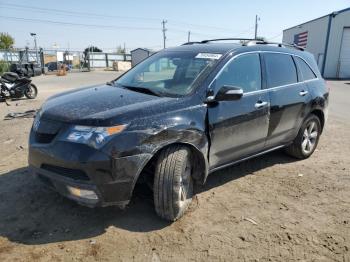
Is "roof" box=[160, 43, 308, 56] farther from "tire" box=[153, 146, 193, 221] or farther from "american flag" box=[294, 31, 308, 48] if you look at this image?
"american flag" box=[294, 31, 308, 48]

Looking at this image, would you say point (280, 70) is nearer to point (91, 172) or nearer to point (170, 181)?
point (170, 181)

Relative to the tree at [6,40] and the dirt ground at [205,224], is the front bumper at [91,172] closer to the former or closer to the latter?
the dirt ground at [205,224]

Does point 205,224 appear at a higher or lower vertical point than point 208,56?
lower

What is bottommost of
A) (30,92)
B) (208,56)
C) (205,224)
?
(205,224)

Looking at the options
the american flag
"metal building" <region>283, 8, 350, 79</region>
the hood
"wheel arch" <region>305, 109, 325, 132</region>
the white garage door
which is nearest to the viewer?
the hood

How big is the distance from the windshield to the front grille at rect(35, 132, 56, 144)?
1213mm

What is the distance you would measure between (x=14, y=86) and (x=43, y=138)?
10.6m

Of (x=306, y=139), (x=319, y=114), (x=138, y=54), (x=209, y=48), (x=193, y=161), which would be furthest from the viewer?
(x=138, y=54)

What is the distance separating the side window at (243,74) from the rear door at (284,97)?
0.24m

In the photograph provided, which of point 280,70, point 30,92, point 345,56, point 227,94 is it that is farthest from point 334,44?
point 227,94

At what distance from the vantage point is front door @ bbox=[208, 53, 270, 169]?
4031mm

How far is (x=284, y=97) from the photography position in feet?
16.3

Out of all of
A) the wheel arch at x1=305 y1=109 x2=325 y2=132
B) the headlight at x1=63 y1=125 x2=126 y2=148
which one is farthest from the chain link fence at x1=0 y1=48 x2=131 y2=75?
the headlight at x1=63 y1=125 x2=126 y2=148

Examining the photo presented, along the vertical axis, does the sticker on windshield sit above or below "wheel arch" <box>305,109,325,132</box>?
above
